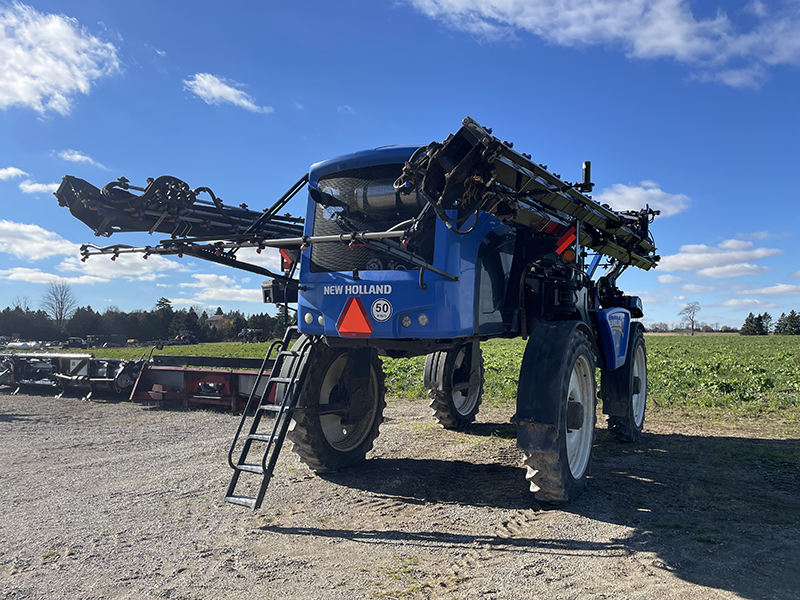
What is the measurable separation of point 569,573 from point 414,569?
39.9 inches

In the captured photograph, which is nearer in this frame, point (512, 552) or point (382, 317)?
point (512, 552)

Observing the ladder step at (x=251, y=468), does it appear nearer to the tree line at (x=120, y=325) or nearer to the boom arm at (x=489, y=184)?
→ the boom arm at (x=489, y=184)

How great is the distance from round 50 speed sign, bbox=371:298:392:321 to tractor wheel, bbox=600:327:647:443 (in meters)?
4.10

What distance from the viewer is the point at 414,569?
378 centimetres

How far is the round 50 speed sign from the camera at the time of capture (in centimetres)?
509

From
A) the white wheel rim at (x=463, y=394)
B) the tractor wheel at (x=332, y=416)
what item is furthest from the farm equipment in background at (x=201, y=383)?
the tractor wheel at (x=332, y=416)

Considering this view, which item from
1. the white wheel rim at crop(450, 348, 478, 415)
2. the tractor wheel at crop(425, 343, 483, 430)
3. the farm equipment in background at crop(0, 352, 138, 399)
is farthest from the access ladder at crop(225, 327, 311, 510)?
the farm equipment in background at crop(0, 352, 138, 399)

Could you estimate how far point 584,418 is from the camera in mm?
5863

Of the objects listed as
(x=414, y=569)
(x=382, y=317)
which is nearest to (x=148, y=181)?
(x=382, y=317)

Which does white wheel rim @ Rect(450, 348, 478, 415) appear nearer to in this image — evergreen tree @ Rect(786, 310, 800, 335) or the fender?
the fender

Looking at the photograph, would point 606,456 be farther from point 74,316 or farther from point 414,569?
point 74,316

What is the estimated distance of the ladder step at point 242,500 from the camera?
488 cm

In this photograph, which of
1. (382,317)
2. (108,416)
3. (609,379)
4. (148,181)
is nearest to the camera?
(382,317)

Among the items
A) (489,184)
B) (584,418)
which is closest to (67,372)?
(584,418)
